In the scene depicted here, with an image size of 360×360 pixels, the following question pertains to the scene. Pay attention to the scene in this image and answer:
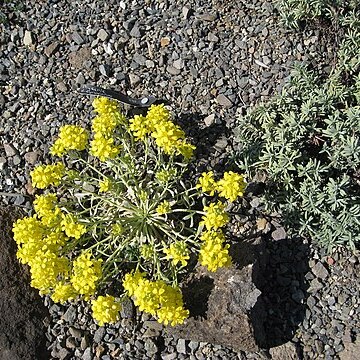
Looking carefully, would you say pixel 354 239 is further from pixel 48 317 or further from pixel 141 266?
pixel 48 317

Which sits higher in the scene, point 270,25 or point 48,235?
point 270,25

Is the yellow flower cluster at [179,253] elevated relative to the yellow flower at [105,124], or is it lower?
lower

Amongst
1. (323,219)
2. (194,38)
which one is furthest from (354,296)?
(194,38)

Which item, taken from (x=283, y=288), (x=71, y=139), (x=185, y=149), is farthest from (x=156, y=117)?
(x=283, y=288)

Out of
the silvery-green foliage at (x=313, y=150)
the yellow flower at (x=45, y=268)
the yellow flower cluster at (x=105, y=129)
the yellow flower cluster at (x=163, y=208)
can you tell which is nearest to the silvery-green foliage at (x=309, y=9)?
the silvery-green foliage at (x=313, y=150)

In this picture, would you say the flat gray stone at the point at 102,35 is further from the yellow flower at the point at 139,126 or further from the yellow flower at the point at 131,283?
the yellow flower at the point at 131,283

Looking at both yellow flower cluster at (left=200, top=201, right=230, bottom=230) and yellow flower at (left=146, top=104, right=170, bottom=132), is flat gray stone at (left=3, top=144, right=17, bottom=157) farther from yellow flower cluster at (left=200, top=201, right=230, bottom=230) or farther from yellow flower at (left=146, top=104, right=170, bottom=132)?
yellow flower cluster at (left=200, top=201, right=230, bottom=230)
